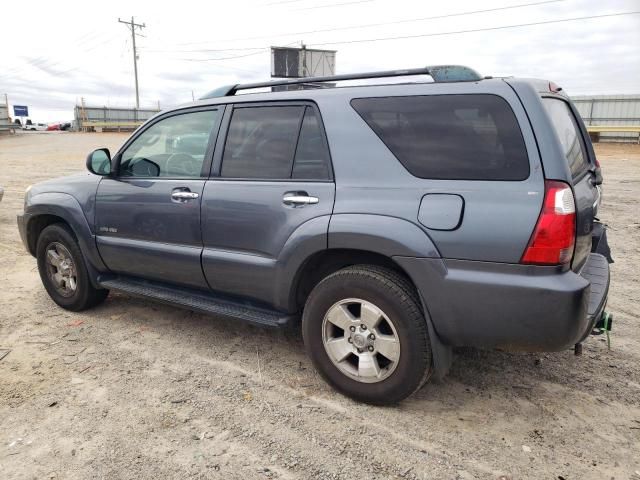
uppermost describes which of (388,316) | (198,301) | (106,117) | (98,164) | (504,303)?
(106,117)

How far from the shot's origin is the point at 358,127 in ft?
9.70

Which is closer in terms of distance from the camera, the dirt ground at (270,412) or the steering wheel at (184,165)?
the dirt ground at (270,412)

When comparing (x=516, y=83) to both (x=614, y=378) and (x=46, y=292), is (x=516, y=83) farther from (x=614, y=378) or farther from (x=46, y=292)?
(x=46, y=292)

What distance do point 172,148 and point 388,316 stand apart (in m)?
2.18

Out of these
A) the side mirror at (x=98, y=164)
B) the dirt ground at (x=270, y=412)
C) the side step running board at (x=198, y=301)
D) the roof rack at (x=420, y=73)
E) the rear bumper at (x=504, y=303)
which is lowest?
the dirt ground at (x=270, y=412)

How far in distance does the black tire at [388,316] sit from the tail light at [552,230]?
66 cm

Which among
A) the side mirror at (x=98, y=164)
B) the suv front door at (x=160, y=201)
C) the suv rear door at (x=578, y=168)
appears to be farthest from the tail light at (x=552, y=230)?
the side mirror at (x=98, y=164)

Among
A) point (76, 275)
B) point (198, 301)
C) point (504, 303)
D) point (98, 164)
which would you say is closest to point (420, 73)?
point (504, 303)

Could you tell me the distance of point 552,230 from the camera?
2.38 meters

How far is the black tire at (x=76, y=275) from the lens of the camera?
430cm

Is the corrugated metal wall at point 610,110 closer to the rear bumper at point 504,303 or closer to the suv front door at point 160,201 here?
the suv front door at point 160,201

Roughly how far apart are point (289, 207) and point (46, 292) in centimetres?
326

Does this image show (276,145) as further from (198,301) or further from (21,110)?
(21,110)

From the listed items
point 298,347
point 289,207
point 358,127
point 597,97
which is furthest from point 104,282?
point 597,97
